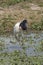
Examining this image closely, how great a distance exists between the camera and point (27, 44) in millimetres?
14383

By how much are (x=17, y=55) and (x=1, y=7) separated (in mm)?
8092

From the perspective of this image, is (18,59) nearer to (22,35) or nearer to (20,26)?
(22,35)

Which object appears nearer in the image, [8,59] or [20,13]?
[8,59]

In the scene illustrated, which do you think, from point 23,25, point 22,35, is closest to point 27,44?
point 22,35

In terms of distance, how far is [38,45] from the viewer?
1416 centimetres

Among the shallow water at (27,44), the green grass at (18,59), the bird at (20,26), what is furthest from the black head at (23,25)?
the green grass at (18,59)

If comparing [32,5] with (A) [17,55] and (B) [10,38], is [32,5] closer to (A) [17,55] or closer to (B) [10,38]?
(B) [10,38]

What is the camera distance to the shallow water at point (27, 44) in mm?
13276

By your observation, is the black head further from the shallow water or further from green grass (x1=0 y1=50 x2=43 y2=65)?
green grass (x1=0 y1=50 x2=43 y2=65)

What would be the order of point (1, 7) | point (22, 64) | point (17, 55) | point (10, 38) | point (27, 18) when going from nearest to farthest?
point (22, 64) < point (17, 55) < point (10, 38) < point (27, 18) < point (1, 7)

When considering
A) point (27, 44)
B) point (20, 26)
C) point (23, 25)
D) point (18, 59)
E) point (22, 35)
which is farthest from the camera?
point (23, 25)

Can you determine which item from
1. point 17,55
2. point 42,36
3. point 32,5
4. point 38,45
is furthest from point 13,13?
point 17,55

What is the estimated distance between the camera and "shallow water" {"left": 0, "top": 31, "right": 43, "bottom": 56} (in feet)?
43.6

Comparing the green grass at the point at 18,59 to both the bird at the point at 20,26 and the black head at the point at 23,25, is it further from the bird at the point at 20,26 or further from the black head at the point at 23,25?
the black head at the point at 23,25
